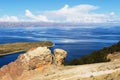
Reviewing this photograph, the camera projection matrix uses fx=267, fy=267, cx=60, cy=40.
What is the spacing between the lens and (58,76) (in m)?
19.7

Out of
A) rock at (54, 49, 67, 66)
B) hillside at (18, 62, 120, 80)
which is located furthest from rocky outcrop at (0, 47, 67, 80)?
rock at (54, 49, 67, 66)

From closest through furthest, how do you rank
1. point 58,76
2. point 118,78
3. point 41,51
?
1. point 118,78
2. point 58,76
3. point 41,51

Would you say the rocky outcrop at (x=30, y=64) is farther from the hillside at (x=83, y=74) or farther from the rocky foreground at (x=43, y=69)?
the hillside at (x=83, y=74)

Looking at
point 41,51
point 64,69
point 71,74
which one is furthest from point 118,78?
point 41,51

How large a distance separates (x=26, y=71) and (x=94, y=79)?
18.1ft

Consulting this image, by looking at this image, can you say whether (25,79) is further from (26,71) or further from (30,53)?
(30,53)

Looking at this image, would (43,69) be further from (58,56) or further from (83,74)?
(83,74)

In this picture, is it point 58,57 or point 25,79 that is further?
point 58,57

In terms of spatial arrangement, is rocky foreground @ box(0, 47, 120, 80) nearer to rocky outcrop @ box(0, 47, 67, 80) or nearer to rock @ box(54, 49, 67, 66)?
rocky outcrop @ box(0, 47, 67, 80)

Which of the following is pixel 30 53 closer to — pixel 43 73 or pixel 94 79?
pixel 43 73

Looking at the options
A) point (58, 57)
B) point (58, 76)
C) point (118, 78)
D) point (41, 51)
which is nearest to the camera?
point (118, 78)

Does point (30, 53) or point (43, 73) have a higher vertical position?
point (30, 53)

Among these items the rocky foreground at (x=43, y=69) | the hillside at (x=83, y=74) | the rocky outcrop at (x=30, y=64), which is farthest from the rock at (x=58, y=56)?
the hillside at (x=83, y=74)

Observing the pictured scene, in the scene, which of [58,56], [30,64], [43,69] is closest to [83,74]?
[43,69]
